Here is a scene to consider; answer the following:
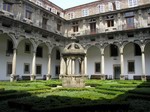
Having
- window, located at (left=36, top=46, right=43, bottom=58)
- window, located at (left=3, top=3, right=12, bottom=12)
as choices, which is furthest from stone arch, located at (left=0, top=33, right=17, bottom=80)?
window, located at (left=36, top=46, right=43, bottom=58)

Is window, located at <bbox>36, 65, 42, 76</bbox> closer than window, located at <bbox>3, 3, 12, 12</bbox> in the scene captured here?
No

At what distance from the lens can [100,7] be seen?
31.6 metres

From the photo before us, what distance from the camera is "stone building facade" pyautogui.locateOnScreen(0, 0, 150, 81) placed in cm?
2380

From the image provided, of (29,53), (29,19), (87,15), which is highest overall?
(87,15)

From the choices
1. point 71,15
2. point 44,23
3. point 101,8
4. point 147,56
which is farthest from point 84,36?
point 147,56

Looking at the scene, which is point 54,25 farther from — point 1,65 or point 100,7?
point 1,65

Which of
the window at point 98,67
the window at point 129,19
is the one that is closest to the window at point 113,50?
the window at point 98,67

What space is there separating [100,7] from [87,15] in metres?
2.87

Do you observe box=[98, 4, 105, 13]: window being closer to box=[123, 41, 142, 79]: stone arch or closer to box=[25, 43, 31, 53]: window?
box=[123, 41, 142, 79]: stone arch

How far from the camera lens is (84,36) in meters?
30.2

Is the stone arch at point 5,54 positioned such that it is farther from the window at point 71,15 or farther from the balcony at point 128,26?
the balcony at point 128,26

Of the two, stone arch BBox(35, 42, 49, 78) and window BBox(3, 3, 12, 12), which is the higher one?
window BBox(3, 3, 12, 12)

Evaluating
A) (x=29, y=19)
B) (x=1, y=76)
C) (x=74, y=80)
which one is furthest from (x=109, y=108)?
(x=29, y=19)

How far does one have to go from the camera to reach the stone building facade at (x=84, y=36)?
23797 mm
